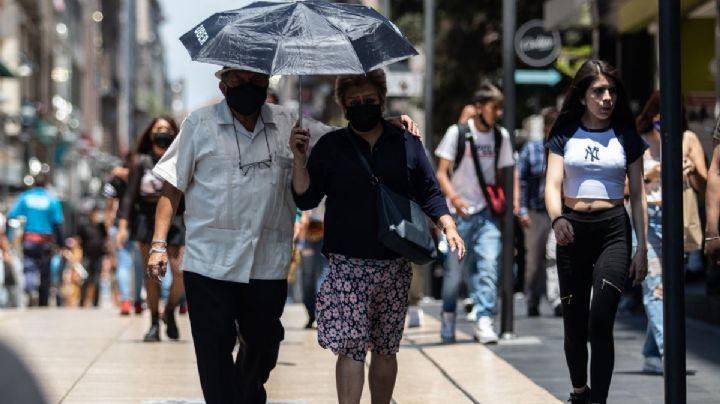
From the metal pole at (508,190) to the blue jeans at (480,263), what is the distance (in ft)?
0.60

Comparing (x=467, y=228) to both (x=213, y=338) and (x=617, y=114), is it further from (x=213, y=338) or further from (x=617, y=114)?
(x=213, y=338)

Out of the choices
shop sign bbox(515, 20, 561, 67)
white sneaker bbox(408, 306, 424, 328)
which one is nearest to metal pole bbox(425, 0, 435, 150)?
shop sign bbox(515, 20, 561, 67)

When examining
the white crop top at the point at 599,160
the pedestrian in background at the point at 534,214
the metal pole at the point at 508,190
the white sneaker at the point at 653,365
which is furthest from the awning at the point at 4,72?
the white crop top at the point at 599,160

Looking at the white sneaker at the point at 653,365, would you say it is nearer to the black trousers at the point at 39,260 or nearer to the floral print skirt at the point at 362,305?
the floral print skirt at the point at 362,305

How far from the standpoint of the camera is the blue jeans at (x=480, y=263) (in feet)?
38.3

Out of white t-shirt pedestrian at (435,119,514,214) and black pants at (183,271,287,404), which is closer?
black pants at (183,271,287,404)

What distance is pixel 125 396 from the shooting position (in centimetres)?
896

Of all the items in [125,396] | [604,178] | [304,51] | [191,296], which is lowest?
[125,396]

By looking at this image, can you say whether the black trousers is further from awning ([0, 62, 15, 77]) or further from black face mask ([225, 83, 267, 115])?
awning ([0, 62, 15, 77])

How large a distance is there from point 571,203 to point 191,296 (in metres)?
2.01

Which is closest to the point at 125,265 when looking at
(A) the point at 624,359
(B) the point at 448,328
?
(B) the point at 448,328

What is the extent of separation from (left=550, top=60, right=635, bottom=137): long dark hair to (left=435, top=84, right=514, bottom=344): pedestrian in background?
3912 mm

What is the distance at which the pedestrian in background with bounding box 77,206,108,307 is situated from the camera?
84.4ft

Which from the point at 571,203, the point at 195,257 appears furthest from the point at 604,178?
the point at 195,257
